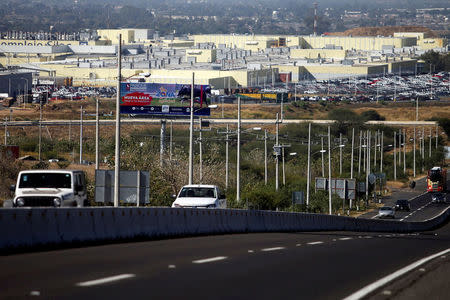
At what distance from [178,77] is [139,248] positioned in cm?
14104

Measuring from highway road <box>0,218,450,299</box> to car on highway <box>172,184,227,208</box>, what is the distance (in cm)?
976

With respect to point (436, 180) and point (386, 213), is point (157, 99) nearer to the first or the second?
point (436, 180)

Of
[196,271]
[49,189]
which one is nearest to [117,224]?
[49,189]

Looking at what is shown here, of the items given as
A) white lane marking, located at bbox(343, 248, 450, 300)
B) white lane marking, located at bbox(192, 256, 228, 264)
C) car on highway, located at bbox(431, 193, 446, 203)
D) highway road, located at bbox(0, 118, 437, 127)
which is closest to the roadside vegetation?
highway road, located at bbox(0, 118, 437, 127)

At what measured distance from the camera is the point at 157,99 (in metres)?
92.2

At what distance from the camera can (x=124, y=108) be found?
92188mm

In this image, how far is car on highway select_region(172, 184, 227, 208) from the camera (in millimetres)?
31594

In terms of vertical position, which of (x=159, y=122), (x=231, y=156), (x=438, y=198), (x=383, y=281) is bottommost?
(x=438, y=198)

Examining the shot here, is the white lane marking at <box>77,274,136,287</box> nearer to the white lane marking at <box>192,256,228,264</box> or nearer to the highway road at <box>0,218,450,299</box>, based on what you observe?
the highway road at <box>0,218,450,299</box>

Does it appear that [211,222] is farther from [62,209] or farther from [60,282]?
[60,282]

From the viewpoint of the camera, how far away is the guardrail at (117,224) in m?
17.7

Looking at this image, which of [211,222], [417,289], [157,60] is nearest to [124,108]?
[211,222]

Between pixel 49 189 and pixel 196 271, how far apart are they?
34.8ft

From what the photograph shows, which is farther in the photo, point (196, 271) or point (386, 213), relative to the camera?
Result: point (386, 213)
